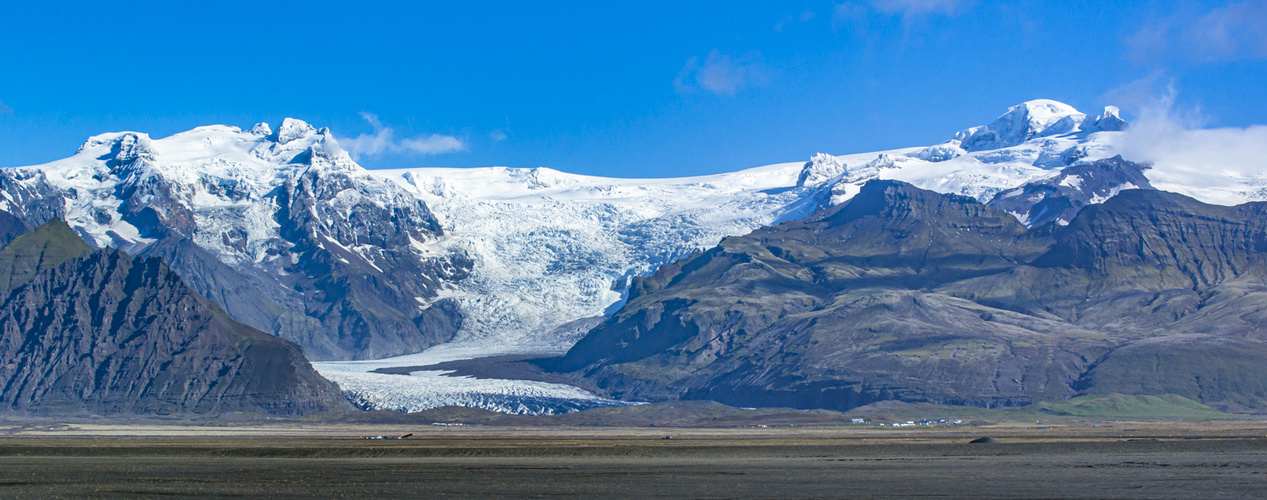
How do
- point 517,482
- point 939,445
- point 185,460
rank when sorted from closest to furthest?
point 517,482
point 185,460
point 939,445

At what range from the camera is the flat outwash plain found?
295 ft

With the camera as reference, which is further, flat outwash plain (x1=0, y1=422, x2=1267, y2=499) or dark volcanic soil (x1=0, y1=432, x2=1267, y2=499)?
dark volcanic soil (x1=0, y1=432, x2=1267, y2=499)

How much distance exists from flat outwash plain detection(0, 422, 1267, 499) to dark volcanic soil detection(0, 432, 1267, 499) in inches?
6.9

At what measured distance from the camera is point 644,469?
368ft

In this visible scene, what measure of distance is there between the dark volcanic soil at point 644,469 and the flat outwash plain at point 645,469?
0.57 ft

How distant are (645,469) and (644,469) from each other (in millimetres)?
111

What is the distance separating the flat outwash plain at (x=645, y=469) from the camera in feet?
295

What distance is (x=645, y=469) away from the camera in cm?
11219

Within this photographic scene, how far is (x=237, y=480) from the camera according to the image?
10012cm

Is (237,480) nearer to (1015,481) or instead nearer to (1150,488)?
(1015,481)

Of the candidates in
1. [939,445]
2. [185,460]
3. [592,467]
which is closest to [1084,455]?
[939,445]

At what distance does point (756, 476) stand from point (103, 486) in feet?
167

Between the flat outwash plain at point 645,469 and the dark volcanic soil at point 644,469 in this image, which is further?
the dark volcanic soil at point 644,469

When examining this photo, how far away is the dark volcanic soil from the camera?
295 feet
